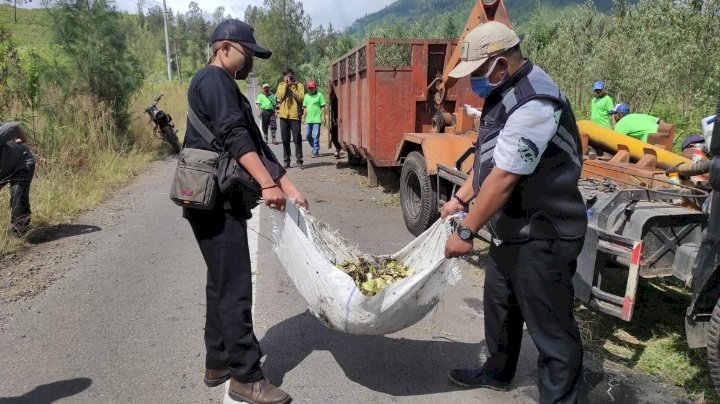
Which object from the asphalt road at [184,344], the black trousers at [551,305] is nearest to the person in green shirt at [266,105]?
the asphalt road at [184,344]

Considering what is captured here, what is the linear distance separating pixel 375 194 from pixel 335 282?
6108 millimetres

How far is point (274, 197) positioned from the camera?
8.82 ft

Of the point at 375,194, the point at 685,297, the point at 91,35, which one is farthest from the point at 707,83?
the point at 91,35

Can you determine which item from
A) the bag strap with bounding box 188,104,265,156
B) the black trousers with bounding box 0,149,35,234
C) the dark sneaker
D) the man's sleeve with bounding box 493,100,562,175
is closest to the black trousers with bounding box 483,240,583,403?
the man's sleeve with bounding box 493,100,562,175

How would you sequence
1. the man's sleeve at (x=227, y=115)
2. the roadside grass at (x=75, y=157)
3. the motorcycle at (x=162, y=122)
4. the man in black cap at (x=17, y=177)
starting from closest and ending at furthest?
the man's sleeve at (x=227, y=115) < the man in black cap at (x=17, y=177) < the roadside grass at (x=75, y=157) < the motorcycle at (x=162, y=122)

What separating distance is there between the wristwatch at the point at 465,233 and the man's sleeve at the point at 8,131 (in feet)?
15.6

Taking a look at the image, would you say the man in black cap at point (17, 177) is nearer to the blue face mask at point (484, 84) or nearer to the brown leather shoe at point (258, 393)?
the brown leather shoe at point (258, 393)

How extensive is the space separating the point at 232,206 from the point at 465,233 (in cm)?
125

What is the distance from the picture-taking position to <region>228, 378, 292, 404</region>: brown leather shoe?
2.89 m

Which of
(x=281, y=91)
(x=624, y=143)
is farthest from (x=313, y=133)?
(x=624, y=143)

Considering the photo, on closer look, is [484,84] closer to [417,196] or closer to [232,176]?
[232,176]

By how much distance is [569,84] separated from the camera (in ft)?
56.6

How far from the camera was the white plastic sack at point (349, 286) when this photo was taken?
277 cm

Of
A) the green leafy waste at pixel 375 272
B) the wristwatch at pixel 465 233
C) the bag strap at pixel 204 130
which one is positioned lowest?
the green leafy waste at pixel 375 272
